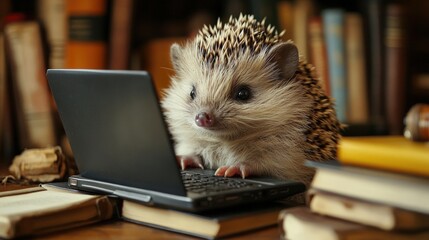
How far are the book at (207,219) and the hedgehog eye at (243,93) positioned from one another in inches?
10.5

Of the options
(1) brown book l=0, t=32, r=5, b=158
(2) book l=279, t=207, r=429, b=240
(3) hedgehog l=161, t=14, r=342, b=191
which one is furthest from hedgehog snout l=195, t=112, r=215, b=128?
(1) brown book l=0, t=32, r=5, b=158

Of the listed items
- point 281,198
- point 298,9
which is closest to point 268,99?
point 281,198

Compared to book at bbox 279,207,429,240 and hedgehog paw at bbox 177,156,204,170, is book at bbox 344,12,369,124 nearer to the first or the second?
hedgehog paw at bbox 177,156,204,170

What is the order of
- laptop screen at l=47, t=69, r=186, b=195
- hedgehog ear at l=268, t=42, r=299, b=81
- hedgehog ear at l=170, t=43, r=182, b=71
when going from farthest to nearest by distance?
hedgehog ear at l=170, t=43, r=182, b=71 < hedgehog ear at l=268, t=42, r=299, b=81 < laptop screen at l=47, t=69, r=186, b=195

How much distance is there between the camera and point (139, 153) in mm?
1037

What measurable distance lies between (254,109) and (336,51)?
3.55 ft

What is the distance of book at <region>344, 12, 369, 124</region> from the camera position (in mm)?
2348

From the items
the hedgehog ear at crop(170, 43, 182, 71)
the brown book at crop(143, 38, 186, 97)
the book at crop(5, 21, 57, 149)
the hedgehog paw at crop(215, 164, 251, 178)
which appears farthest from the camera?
the brown book at crop(143, 38, 186, 97)

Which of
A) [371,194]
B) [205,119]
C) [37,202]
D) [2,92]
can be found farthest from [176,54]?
[2,92]

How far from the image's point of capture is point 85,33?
6.95ft

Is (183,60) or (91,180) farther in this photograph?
(183,60)

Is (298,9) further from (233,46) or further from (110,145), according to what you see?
(110,145)

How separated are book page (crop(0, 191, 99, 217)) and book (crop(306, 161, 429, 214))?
39 centimetres

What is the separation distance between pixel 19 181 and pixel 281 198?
620 millimetres
